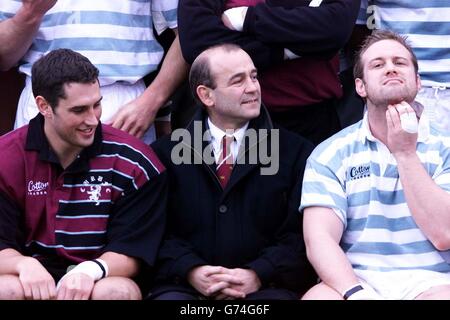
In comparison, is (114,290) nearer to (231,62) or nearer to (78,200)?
(78,200)

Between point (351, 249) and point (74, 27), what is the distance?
1662 millimetres

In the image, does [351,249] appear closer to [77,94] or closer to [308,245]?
[308,245]

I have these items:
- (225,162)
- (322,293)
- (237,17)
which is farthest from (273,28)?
(322,293)

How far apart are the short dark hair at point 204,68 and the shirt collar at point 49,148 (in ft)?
1.65

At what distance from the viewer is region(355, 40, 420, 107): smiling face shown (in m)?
4.44

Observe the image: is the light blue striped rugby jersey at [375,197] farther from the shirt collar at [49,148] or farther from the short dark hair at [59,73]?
the short dark hair at [59,73]

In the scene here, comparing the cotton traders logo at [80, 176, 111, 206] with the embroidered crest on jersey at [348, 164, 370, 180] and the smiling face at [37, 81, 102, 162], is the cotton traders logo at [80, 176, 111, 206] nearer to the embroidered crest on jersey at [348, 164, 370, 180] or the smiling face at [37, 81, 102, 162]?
the smiling face at [37, 81, 102, 162]

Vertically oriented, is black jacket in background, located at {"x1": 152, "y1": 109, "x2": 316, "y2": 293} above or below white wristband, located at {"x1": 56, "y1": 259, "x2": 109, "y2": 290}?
above

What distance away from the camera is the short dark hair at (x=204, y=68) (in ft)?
15.4

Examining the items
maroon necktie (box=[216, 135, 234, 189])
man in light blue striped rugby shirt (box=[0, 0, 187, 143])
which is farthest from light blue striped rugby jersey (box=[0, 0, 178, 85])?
maroon necktie (box=[216, 135, 234, 189])

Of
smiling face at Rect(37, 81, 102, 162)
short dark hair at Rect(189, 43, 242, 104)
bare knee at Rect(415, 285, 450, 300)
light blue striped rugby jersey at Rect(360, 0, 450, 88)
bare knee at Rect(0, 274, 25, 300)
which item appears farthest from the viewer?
light blue striped rugby jersey at Rect(360, 0, 450, 88)

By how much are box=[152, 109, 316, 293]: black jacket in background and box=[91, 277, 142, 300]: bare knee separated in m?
0.24

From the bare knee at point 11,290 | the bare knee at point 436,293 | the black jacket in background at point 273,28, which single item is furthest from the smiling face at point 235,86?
the bare knee at point 11,290

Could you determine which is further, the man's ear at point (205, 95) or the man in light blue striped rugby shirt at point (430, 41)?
the man in light blue striped rugby shirt at point (430, 41)
